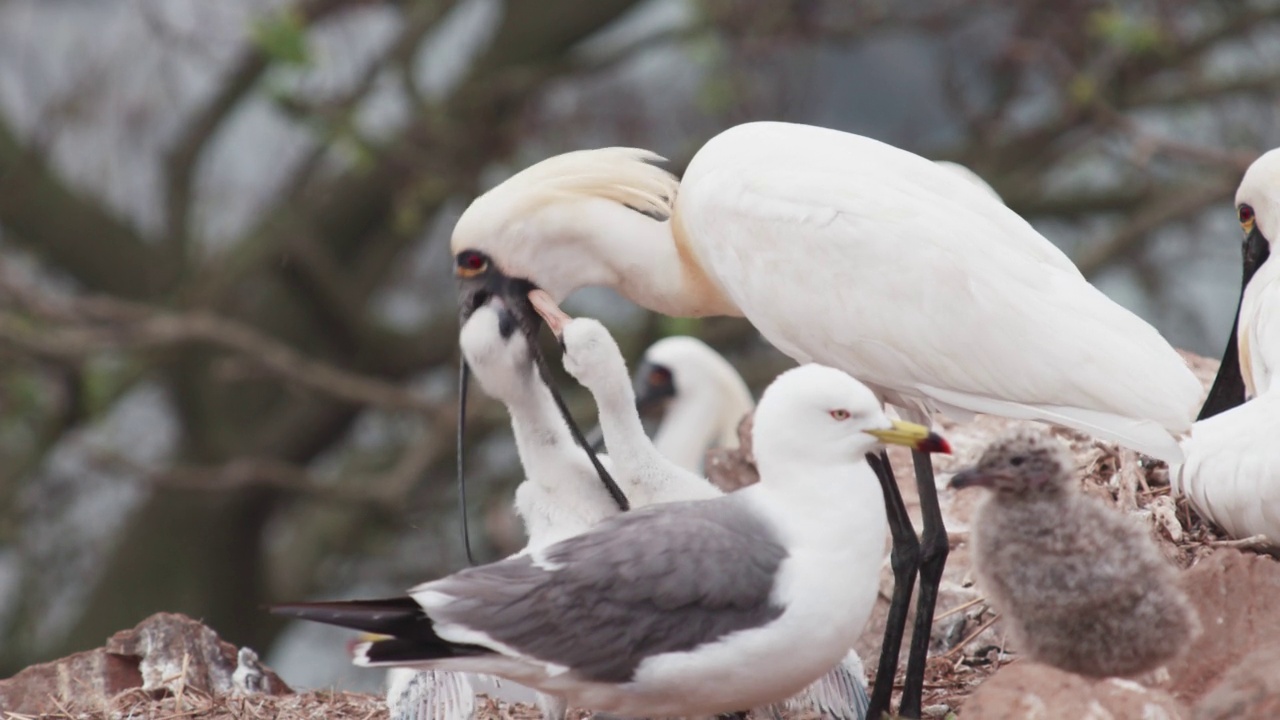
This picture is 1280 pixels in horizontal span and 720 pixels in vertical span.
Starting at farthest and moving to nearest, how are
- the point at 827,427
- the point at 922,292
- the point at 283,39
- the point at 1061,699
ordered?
1. the point at 283,39
2. the point at 922,292
3. the point at 827,427
4. the point at 1061,699

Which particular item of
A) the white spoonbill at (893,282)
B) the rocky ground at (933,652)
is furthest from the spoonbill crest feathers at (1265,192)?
→ the white spoonbill at (893,282)

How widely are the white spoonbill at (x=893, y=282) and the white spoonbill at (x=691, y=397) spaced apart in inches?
135

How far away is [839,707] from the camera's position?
16.2 feet

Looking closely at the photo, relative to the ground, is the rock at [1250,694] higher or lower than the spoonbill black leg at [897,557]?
lower

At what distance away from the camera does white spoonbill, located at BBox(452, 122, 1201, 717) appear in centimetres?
466

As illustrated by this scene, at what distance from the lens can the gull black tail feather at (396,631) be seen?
3.99 meters

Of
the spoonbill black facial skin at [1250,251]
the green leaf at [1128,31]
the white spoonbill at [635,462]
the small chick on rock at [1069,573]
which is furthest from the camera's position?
the green leaf at [1128,31]

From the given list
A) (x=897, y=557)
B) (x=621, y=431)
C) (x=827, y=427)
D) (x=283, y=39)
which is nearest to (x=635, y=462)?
(x=621, y=431)

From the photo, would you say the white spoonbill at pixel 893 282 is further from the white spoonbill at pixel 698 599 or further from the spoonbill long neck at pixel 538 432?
the white spoonbill at pixel 698 599

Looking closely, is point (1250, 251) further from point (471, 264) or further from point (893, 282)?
point (471, 264)

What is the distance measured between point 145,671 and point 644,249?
1.89 meters

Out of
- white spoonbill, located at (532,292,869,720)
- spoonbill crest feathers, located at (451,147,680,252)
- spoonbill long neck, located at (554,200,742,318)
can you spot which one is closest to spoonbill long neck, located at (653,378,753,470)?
spoonbill crest feathers, located at (451,147,680,252)

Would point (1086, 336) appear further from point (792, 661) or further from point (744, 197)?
point (792, 661)

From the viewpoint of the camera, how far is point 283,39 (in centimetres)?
880
